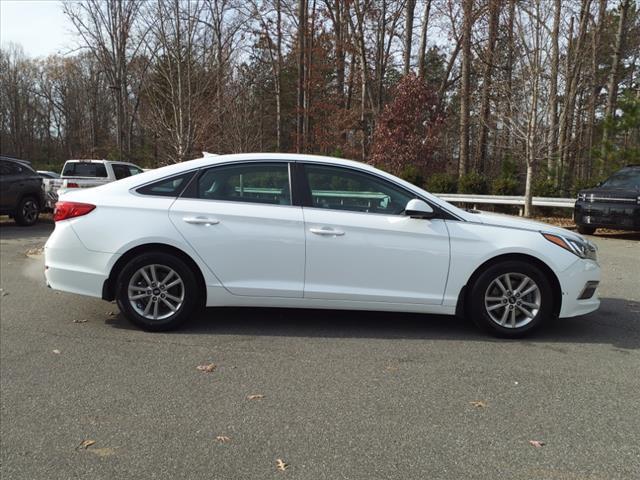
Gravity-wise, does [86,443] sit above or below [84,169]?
below

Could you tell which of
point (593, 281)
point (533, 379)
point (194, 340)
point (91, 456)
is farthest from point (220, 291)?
point (593, 281)

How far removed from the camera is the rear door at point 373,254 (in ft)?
15.8

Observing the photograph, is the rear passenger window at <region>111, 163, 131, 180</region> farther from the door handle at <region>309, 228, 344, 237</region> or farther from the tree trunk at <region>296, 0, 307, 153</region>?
the door handle at <region>309, 228, 344, 237</region>

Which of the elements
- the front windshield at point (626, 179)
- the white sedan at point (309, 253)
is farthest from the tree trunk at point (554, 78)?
the white sedan at point (309, 253)

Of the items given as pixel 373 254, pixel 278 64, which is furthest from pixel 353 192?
pixel 278 64

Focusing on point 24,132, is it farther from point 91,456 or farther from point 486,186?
point 91,456

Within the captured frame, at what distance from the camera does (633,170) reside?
13250 millimetres

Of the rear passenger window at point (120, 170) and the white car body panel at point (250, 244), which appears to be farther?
the rear passenger window at point (120, 170)

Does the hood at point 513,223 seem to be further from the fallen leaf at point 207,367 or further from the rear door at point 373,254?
the fallen leaf at point 207,367

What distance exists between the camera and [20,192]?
44.8 feet

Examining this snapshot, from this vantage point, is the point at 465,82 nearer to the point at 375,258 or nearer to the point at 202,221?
the point at 375,258

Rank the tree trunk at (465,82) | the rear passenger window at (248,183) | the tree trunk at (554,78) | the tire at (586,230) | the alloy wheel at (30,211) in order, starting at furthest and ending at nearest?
the tree trunk at (465,82)
the tree trunk at (554,78)
the alloy wheel at (30,211)
the tire at (586,230)
the rear passenger window at (248,183)

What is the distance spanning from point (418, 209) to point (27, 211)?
1250cm

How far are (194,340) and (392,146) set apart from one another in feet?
49.9
